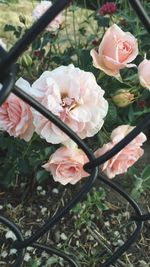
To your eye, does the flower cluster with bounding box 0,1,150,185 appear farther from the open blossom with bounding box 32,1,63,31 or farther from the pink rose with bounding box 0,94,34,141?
the open blossom with bounding box 32,1,63,31

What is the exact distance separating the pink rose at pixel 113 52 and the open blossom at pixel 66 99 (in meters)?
0.14

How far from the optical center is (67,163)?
3.34 feet

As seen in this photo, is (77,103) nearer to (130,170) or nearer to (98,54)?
(98,54)

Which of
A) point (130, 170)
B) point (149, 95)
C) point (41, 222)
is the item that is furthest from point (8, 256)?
point (149, 95)

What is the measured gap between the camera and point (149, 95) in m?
1.42

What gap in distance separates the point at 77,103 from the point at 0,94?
398mm

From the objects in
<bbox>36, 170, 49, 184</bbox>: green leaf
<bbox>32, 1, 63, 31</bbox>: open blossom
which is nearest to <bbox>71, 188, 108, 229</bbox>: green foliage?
<bbox>36, 170, 49, 184</bbox>: green leaf

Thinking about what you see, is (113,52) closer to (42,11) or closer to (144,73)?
(144,73)

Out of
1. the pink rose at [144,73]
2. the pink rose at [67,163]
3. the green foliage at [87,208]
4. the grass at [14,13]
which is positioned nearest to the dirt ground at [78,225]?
the green foliage at [87,208]

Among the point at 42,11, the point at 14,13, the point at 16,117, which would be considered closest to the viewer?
the point at 16,117

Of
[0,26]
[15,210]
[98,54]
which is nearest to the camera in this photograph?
[98,54]

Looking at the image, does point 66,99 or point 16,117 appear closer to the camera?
point 66,99

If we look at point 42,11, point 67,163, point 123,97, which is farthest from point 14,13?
point 67,163

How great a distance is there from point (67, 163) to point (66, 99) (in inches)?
6.9
